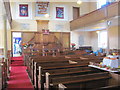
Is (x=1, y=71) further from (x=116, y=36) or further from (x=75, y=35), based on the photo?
(x=75, y=35)

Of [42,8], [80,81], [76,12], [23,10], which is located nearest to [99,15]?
[76,12]

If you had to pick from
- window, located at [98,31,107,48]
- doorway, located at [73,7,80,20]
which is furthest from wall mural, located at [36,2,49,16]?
window, located at [98,31,107,48]

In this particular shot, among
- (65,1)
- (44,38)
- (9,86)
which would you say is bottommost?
(9,86)

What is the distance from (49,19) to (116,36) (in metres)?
6.38

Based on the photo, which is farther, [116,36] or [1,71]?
[116,36]

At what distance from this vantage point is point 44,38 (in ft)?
36.8

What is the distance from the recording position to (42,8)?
12.3m

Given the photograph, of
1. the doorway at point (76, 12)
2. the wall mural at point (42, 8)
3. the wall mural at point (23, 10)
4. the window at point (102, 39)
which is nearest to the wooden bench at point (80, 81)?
the window at point (102, 39)

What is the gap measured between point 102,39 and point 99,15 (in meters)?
4.60

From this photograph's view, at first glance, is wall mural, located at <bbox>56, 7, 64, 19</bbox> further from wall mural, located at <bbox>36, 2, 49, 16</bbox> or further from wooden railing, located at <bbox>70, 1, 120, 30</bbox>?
wooden railing, located at <bbox>70, 1, 120, 30</bbox>

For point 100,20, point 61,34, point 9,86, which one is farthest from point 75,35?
point 9,86

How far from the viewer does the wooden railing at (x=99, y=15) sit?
7.17 metres

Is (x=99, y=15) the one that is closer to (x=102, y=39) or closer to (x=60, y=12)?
(x=102, y=39)

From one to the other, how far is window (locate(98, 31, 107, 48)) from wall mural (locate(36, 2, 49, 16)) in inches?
231
